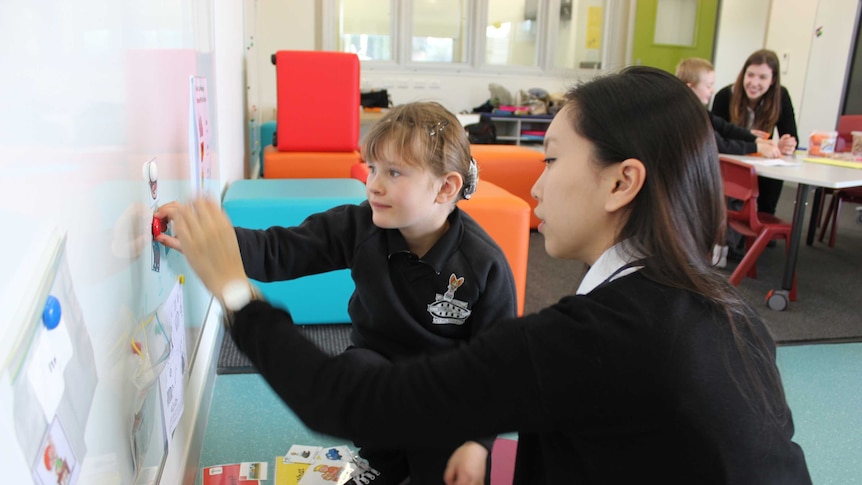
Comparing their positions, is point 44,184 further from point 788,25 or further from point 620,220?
point 788,25

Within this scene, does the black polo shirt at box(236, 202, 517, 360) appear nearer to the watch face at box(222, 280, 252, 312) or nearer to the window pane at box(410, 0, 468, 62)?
the watch face at box(222, 280, 252, 312)

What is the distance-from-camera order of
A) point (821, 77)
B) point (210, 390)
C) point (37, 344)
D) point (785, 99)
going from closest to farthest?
point (37, 344) < point (210, 390) < point (785, 99) < point (821, 77)

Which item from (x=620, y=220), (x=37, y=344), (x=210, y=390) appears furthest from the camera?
(x=210, y=390)

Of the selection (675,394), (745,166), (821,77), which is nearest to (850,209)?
(821,77)

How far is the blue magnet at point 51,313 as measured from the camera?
1.70 ft

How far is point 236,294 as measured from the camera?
0.80 m

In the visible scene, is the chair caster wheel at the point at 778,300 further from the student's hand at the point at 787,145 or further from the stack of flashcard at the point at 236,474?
the stack of flashcard at the point at 236,474

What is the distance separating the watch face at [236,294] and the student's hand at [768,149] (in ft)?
10.4

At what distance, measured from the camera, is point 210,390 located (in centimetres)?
185

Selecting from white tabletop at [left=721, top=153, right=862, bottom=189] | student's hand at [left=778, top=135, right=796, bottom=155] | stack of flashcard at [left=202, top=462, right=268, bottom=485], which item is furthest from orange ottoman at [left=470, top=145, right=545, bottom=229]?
stack of flashcard at [left=202, top=462, right=268, bottom=485]

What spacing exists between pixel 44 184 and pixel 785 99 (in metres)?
4.11

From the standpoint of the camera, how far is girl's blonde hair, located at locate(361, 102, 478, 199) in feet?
4.24

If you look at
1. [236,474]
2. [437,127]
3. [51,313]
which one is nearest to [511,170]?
[437,127]

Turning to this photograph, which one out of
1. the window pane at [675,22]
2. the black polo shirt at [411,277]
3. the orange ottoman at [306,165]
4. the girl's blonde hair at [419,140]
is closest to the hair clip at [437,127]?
the girl's blonde hair at [419,140]
